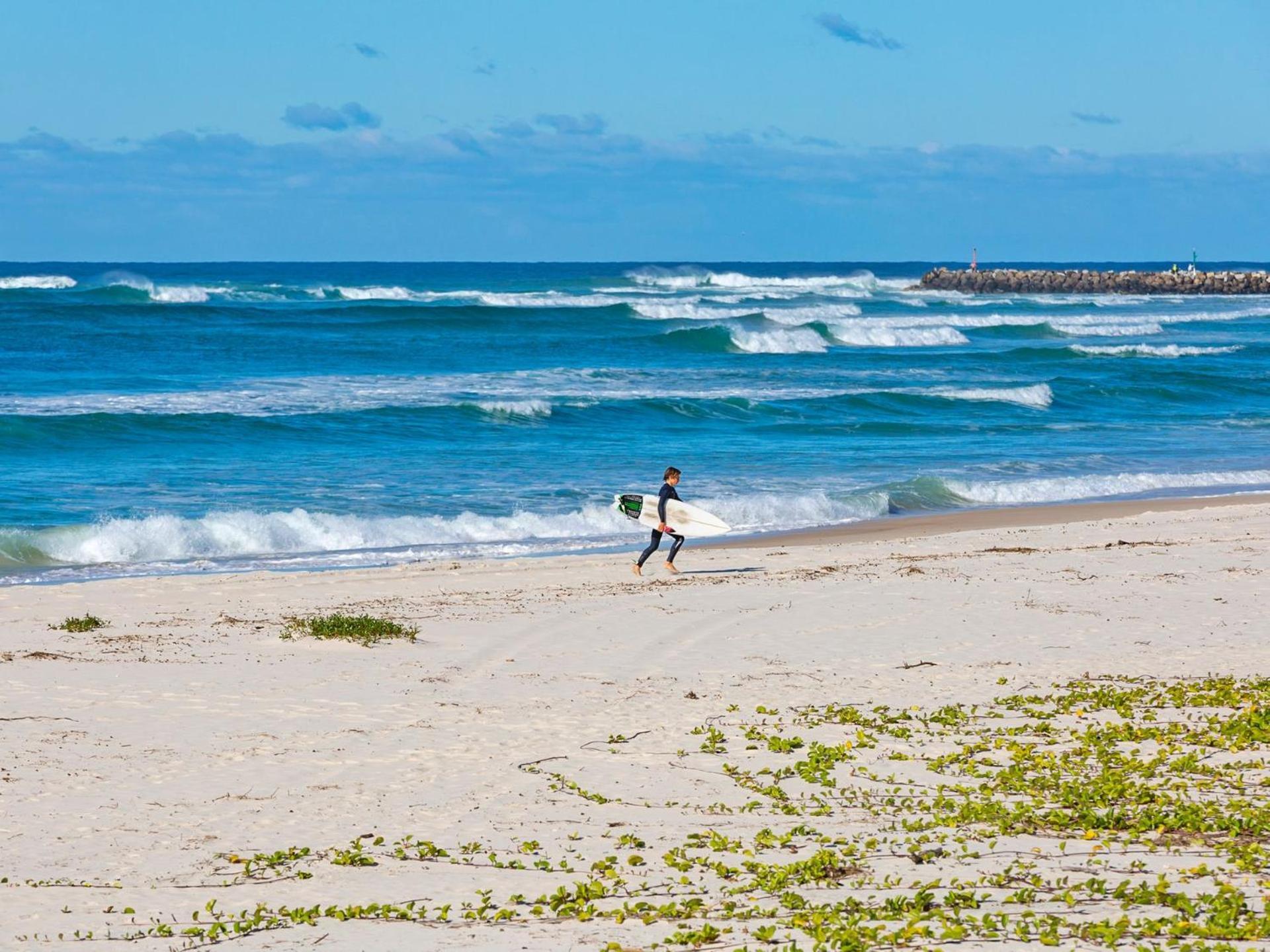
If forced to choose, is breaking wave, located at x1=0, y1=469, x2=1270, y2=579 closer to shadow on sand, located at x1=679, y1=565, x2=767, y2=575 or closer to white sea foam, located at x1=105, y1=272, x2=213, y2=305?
shadow on sand, located at x1=679, y1=565, x2=767, y2=575

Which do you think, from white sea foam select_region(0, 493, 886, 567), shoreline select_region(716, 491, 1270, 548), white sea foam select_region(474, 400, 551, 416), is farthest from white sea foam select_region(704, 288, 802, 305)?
white sea foam select_region(0, 493, 886, 567)

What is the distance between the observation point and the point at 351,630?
12.3 metres

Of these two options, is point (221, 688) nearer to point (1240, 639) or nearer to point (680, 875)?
point (680, 875)

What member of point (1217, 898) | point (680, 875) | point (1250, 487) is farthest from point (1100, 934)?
point (1250, 487)

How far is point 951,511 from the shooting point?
2222 centimetres

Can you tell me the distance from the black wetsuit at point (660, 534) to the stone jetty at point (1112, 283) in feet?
273

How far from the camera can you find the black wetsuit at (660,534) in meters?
16.0

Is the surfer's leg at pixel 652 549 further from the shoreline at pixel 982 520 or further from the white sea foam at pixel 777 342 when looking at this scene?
the white sea foam at pixel 777 342

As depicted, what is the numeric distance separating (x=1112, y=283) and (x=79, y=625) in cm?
9188

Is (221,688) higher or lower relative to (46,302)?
lower

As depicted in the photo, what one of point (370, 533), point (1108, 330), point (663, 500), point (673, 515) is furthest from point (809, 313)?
point (663, 500)

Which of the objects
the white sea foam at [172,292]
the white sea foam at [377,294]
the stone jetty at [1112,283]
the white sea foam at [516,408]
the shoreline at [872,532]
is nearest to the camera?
the shoreline at [872,532]

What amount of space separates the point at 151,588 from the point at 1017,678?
882 centimetres

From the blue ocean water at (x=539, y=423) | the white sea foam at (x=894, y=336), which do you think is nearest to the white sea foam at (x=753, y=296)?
the blue ocean water at (x=539, y=423)
